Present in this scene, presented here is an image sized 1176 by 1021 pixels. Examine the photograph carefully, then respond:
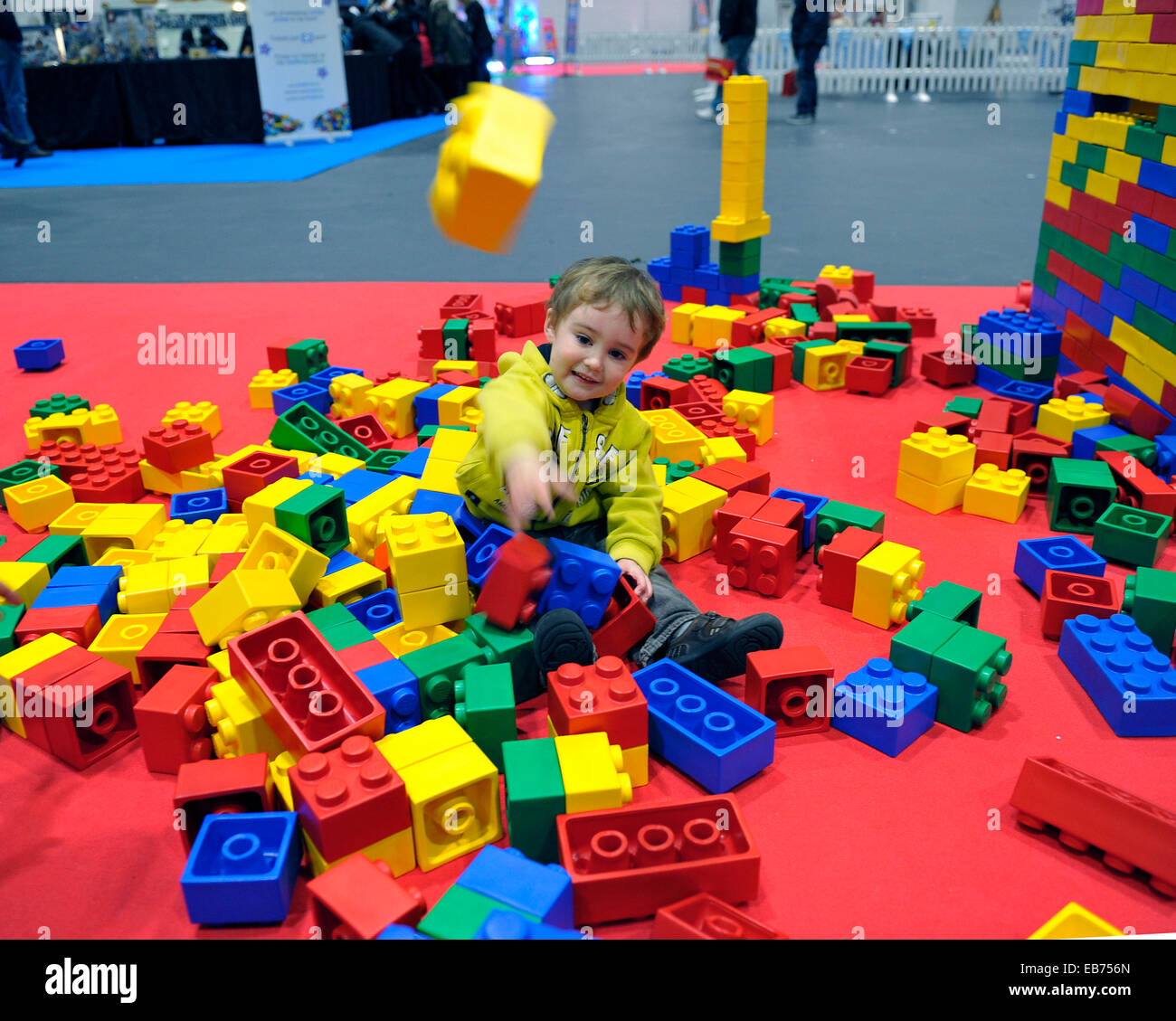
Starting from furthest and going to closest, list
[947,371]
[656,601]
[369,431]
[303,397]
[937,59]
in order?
[937,59] < [947,371] < [303,397] < [369,431] < [656,601]

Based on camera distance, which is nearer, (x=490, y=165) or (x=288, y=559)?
(x=490, y=165)

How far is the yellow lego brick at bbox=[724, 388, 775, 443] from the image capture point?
2967 mm

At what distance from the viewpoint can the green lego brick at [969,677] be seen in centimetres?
173

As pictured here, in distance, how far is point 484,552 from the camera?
200 centimetres

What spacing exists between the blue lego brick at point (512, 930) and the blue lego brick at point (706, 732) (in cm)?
46

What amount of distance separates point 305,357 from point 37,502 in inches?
45.5

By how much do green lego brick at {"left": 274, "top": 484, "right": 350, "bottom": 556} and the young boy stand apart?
0.98 ft

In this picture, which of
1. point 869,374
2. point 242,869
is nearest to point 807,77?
point 869,374

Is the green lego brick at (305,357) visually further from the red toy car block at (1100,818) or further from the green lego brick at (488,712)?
the red toy car block at (1100,818)

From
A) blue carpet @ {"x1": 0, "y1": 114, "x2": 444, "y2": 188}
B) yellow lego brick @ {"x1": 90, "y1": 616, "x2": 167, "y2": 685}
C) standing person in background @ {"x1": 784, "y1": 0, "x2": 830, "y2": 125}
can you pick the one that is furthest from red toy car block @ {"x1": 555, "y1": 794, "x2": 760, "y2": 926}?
standing person in background @ {"x1": 784, "y1": 0, "x2": 830, "y2": 125}

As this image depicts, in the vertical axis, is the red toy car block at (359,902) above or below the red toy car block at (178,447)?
below

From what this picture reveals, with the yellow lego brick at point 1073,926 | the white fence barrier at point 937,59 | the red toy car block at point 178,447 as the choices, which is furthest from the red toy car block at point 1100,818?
the white fence barrier at point 937,59

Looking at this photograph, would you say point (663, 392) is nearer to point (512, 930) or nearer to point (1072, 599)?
point (1072, 599)

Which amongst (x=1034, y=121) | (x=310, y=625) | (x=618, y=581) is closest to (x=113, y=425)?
(x=310, y=625)
